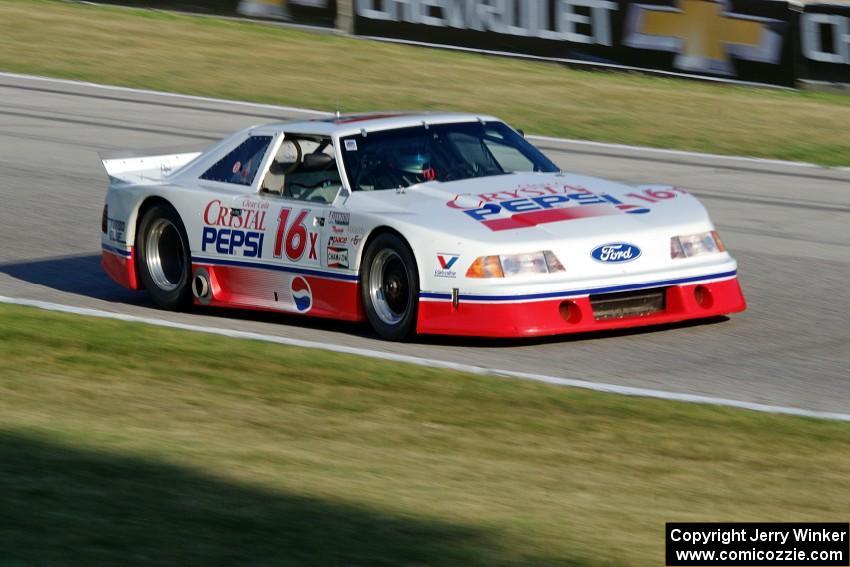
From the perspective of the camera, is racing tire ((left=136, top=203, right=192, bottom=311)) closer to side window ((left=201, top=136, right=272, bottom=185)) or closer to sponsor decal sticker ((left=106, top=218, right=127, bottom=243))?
sponsor decal sticker ((left=106, top=218, right=127, bottom=243))

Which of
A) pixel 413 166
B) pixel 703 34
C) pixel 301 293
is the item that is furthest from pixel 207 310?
pixel 703 34

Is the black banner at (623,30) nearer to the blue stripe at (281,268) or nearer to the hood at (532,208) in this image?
the hood at (532,208)

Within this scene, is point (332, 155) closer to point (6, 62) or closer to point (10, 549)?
point (10, 549)

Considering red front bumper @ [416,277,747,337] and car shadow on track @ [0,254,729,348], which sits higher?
red front bumper @ [416,277,747,337]

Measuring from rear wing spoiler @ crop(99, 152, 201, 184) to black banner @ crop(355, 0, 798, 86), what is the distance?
10199mm

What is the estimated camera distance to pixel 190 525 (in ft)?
16.5

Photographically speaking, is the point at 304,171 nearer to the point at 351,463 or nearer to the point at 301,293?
the point at 301,293

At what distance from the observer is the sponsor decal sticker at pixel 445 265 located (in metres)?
8.79

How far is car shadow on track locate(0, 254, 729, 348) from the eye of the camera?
9195 mm

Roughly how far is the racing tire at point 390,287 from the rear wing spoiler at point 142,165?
2.47m

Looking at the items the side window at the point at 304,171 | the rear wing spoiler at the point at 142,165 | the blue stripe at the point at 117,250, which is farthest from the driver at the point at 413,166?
the blue stripe at the point at 117,250

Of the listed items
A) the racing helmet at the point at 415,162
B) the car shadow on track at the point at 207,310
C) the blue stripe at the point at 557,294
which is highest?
the racing helmet at the point at 415,162
